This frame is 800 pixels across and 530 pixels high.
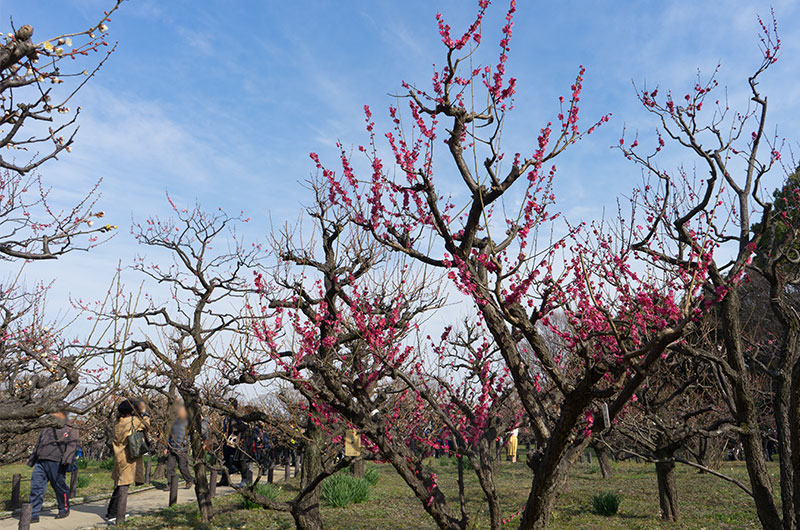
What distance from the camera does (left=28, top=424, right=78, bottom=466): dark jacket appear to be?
412 inches

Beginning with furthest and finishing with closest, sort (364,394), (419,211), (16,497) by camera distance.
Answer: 1. (16,497)
2. (364,394)
3. (419,211)

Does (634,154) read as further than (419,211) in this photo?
Yes

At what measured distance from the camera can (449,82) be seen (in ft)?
19.7

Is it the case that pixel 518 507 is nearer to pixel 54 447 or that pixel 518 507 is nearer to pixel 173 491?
pixel 173 491

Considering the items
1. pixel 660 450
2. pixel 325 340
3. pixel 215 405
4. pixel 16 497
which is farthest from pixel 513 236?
pixel 16 497

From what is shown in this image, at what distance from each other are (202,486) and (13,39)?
8.15 m

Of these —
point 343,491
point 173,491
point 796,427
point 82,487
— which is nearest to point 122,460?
point 173,491

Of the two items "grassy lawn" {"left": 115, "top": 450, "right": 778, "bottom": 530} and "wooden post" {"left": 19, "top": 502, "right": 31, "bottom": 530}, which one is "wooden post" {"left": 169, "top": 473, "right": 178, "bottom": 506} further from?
"wooden post" {"left": 19, "top": 502, "right": 31, "bottom": 530}

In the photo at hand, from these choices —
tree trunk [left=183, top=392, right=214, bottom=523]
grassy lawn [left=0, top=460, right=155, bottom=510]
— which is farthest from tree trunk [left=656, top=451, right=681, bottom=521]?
grassy lawn [left=0, top=460, right=155, bottom=510]

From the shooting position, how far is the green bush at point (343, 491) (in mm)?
12672

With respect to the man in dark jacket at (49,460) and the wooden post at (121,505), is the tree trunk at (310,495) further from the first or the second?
the man in dark jacket at (49,460)

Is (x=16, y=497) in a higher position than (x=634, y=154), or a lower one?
lower

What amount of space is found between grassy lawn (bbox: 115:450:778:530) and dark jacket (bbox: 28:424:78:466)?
5.77ft

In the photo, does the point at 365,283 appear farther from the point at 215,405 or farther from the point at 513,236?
the point at 513,236
